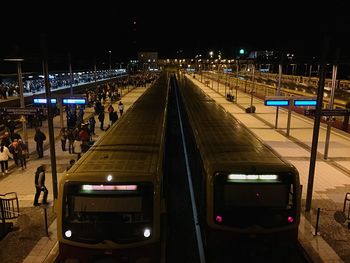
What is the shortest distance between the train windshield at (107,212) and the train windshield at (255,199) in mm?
1593

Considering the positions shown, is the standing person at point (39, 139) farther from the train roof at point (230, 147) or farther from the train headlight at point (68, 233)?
the train headlight at point (68, 233)

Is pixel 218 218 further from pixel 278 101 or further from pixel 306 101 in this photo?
pixel 306 101

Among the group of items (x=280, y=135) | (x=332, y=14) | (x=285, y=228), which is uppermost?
→ (x=332, y=14)

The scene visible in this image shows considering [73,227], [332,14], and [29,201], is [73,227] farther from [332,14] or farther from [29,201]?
[332,14]

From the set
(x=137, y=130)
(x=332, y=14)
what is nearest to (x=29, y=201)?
(x=137, y=130)

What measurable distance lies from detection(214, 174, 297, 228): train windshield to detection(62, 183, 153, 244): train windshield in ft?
5.23

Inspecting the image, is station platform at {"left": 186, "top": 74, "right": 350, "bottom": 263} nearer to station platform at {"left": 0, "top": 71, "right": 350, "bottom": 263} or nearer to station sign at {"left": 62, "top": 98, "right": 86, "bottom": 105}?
station platform at {"left": 0, "top": 71, "right": 350, "bottom": 263}

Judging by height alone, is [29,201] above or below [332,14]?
below

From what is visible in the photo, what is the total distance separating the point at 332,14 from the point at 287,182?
5.69m

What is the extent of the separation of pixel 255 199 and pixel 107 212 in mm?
2932

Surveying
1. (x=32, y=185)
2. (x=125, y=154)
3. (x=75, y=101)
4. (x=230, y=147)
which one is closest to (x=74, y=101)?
(x=75, y=101)

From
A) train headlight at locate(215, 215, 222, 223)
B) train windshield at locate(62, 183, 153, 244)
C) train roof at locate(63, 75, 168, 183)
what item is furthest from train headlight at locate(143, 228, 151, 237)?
train headlight at locate(215, 215, 222, 223)

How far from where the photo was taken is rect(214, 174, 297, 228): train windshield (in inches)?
289

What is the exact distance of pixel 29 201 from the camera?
1154 cm
